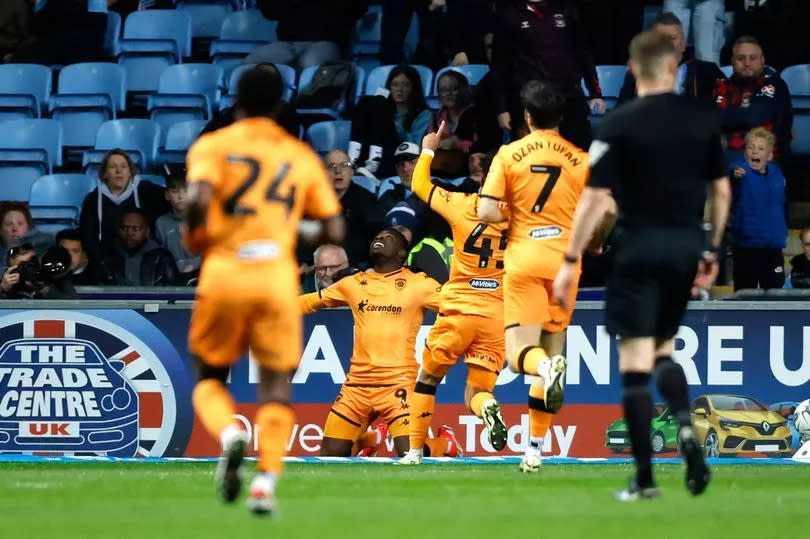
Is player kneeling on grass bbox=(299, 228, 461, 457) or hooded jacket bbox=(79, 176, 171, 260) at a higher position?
hooded jacket bbox=(79, 176, 171, 260)

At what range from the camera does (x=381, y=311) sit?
1412 centimetres

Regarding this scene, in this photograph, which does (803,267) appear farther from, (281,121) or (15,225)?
(15,225)

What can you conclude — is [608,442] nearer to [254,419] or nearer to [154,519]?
[254,419]

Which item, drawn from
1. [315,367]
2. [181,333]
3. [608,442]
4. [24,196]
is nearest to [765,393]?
[608,442]

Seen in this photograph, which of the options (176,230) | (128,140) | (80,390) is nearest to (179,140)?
(128,140)

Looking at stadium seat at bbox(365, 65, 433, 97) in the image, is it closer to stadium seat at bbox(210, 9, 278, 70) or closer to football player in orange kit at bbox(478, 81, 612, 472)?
stadium seat at bbox(210, 9, 278, 70)

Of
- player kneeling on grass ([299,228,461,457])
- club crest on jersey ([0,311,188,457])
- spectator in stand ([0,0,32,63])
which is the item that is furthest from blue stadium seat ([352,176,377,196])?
spectator in stand ([0,0,32,63])

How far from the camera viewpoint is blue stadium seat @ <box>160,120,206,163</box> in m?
18.4

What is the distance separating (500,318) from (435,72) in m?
6.34

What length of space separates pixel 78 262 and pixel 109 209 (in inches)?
30.3

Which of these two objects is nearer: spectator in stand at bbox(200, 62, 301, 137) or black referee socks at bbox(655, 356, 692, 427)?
black referee socks at bbox(655, 356, 692, 427)

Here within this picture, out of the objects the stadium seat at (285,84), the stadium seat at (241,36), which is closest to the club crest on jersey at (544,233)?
the stadium seat at (285,84)

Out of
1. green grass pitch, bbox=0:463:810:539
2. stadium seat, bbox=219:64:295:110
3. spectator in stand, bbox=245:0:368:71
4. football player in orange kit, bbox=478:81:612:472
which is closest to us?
green grass pitch, bbox=0:463:810:539

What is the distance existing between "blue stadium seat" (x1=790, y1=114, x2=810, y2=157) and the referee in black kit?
342 inches
